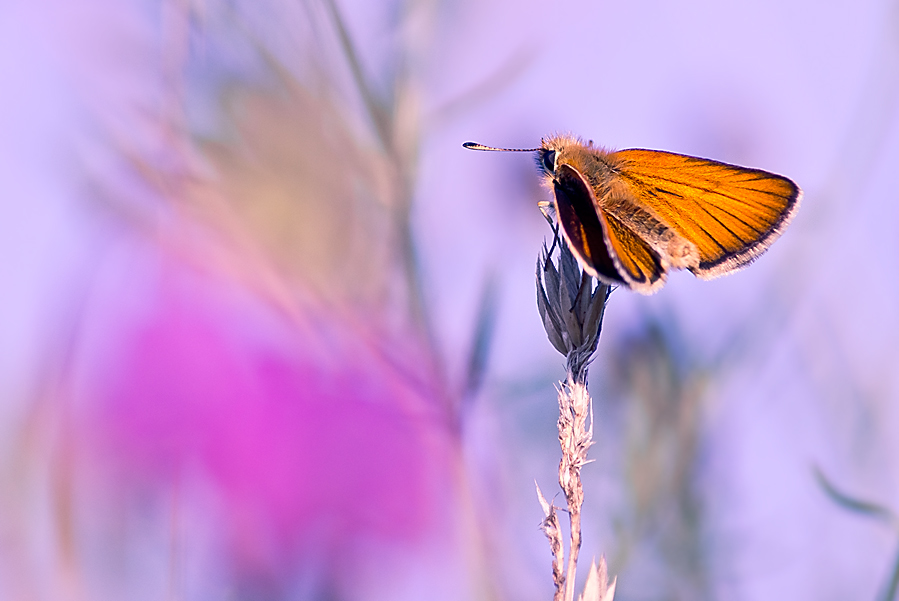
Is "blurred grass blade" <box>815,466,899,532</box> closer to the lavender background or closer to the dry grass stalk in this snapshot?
the lavender background

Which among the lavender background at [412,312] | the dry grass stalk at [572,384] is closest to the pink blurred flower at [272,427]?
the lavender background at [412,312]

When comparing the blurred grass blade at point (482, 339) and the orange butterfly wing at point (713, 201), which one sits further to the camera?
the blurred grass blade at point (482, 339)

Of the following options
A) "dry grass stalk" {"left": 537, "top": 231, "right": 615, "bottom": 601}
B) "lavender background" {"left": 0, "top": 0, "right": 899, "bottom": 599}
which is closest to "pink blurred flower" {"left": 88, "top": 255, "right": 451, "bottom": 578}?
"lavender background" {"left": 0, "top": 0, "right": 899, "bottom": 599}

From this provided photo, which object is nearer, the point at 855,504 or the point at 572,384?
the point at 572,384

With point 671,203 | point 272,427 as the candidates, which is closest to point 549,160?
point 671,203

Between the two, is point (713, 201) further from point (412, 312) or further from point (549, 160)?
point (412, 312)

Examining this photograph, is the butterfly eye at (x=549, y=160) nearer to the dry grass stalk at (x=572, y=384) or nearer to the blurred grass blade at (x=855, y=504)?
the dry grass stalk at (x=572, y=384)

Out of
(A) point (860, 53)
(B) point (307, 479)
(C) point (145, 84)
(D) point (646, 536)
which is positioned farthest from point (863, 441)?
(C) point (145, 84)
